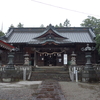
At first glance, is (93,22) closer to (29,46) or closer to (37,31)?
(37,31)

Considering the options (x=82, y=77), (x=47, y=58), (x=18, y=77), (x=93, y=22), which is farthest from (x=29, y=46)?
(x=93, y=22)

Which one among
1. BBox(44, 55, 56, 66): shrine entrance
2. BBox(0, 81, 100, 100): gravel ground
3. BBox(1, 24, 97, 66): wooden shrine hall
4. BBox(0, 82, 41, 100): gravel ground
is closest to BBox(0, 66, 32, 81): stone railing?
BBox(0, 81, 100, 100): gravel ground

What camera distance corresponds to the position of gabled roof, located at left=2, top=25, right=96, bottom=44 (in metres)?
18.8

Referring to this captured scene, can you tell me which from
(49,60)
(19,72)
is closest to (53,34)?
(49,60)

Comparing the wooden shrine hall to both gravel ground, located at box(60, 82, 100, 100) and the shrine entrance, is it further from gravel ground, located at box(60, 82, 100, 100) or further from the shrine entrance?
gravel ground, located at box(60, 82, 100, 100)

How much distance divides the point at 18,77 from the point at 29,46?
23.7ft

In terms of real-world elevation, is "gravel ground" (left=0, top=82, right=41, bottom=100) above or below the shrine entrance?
below

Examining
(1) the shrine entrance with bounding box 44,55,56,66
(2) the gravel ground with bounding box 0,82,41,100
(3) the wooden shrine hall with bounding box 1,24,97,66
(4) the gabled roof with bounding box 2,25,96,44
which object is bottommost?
(2) the gravel ground with bounding box 0,82,41,100

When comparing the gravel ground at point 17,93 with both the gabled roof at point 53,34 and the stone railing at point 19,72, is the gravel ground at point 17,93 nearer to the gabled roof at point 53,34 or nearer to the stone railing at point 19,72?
the stone railing at point 19,72

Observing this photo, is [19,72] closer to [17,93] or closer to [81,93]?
[17,93]

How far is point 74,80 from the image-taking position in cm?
1245

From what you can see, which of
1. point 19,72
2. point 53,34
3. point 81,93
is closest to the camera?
point 81,93

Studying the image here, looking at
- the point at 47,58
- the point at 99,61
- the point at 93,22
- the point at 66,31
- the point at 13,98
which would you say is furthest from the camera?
the point at 93,22

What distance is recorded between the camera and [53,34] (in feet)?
62.6
